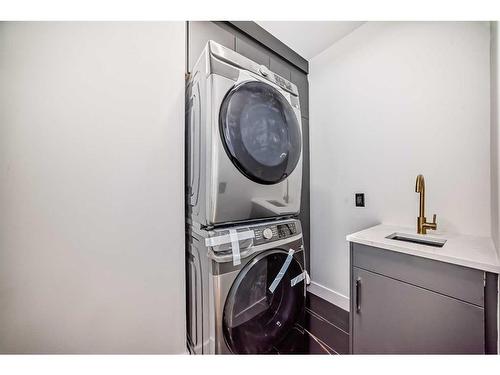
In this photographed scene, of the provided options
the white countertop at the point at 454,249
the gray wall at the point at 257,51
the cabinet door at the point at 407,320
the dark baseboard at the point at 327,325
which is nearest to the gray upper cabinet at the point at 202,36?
the gray wall at the point at 257,51

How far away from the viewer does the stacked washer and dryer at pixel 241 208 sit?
75 cm

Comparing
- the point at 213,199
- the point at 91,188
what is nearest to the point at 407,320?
the point at 213,199

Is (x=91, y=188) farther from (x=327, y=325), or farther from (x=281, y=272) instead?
(x=327, y=325)

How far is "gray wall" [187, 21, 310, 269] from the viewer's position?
107 cm

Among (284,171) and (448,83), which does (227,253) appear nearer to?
(284,171)

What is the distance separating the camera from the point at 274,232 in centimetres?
89

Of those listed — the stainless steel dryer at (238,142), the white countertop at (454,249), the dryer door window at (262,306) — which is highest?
the stainless steel dryer at (238,142)

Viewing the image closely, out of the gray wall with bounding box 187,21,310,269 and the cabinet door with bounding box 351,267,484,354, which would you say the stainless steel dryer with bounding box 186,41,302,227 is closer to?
the gray wall with bounding box 187,21,310,269

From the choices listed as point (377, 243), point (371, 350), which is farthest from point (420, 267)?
point (371, 350)

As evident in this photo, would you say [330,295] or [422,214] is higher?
[422,214]

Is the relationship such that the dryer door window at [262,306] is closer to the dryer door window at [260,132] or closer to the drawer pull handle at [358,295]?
the drawer pull handle at [358,295]

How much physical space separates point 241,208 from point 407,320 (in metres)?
0.81

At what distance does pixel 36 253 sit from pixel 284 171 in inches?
39.5

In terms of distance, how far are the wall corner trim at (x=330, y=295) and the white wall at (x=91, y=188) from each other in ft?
3.31
